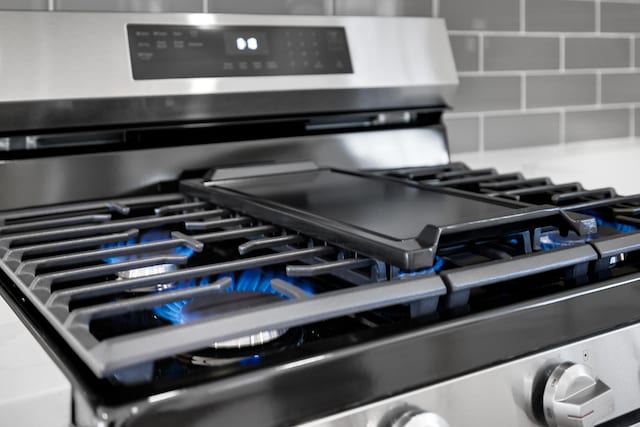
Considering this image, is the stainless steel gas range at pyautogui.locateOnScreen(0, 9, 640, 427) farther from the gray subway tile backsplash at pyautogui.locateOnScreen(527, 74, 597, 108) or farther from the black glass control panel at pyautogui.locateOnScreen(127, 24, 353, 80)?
the gray subway tile backsplash at pyautogui.locateOnScreen(527, 74, 597, 108)

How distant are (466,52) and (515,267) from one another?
92cm

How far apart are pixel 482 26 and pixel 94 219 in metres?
0.91

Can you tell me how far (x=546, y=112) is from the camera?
1.62 meters

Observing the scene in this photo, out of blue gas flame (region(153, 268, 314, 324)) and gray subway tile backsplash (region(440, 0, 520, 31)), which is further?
gray subway tile backsplash (region(440, 0, 520, 31))

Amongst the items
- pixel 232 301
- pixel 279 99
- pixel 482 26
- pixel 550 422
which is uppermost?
pixel 482 26

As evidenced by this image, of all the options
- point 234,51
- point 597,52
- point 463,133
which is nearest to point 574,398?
point 234,51

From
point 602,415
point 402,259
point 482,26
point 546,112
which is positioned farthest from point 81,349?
point 546,112

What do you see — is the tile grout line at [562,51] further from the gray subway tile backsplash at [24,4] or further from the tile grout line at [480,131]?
the gray subway tile backsplash at [24,4]

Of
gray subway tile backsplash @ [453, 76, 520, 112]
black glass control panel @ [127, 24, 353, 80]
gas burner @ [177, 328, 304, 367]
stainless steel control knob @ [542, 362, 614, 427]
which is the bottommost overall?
stainless steel control knob @ [542, 362, 614, 427]

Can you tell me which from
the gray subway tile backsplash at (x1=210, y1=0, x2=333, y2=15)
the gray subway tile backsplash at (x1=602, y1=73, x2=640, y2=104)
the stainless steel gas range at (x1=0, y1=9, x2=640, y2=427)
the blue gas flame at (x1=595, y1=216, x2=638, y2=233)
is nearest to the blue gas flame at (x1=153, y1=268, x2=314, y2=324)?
the stainless steel gas range at (x1=0, y1=9, x2=640, y2=427)

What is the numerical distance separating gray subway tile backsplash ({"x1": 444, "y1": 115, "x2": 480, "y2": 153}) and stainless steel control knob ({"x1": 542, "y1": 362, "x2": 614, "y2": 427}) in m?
0.90

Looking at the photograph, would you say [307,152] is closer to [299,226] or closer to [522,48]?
[299,226]

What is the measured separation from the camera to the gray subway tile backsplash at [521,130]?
60.5 inches

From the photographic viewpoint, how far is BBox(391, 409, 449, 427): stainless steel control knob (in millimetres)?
532
